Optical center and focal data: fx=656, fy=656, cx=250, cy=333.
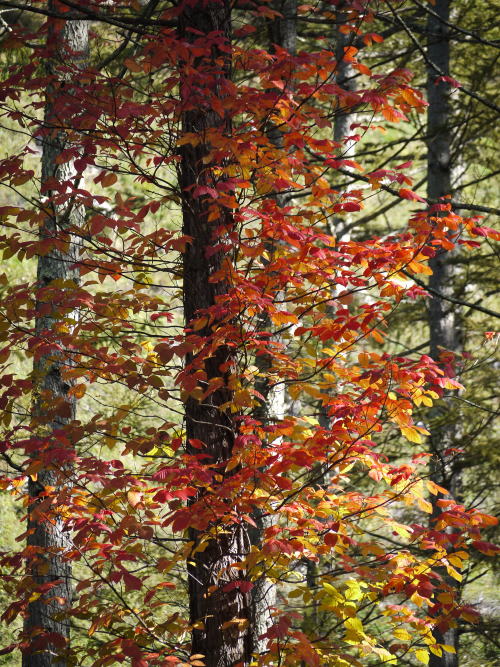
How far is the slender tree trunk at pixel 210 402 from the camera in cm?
334

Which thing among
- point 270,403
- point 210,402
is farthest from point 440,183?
point 210,402

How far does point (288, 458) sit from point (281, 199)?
3.24 m

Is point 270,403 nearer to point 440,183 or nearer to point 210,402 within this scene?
point 210,402

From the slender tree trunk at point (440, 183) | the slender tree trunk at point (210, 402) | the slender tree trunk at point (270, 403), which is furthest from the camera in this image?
the slender tree trunk at point (440, 183)

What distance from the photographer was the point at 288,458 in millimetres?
2875

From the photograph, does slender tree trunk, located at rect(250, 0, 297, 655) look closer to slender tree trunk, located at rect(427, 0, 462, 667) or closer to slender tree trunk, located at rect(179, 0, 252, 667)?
slender tree trunk, located at rect(179, 0, 252, 667)

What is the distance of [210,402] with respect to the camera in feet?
11.8

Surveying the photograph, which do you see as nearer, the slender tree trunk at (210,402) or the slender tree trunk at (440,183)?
the slender tree trunk at (210,402)

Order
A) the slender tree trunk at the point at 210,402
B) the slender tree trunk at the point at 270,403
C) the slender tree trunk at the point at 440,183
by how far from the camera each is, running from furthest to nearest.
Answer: the slender tree trunk at the point at 440,183 → the slender tree trunk at the point at 270,403 → the slender tree trunk at the point at 210,402

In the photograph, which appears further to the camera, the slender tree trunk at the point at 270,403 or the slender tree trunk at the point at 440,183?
the slender tree trunk at the point at 440,183

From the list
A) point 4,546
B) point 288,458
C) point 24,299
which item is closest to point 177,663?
point 288,458

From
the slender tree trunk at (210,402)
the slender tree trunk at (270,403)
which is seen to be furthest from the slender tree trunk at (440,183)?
the slender tree trunk at (210,402)

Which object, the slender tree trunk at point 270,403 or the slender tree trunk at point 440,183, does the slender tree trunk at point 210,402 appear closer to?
the slender tree trunk at point 270,403

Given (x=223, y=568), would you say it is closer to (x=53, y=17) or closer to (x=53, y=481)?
(x=53, y=481)
